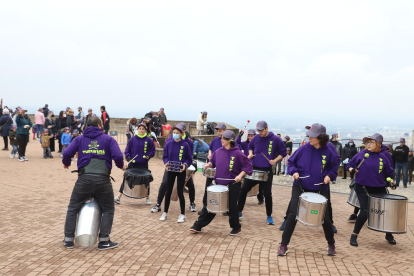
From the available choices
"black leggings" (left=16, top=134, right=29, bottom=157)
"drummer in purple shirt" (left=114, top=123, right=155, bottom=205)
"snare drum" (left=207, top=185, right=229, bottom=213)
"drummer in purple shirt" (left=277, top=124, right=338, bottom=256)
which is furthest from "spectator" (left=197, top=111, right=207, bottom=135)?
"drummer in purple shirt" (left=277, top=124, right=338, bottom=256)

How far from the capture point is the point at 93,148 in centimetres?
616

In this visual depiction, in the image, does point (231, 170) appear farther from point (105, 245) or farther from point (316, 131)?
point (105, 245)

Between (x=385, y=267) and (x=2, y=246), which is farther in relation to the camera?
(x=2, y=246)

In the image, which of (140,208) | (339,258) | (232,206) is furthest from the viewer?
(140,208)

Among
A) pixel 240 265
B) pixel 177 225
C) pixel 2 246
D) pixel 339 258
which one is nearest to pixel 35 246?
pixel 2 246

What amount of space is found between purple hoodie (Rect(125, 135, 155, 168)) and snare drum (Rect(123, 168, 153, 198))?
0.26 metres

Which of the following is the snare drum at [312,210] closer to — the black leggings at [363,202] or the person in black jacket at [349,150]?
the black leggings at [363,202]

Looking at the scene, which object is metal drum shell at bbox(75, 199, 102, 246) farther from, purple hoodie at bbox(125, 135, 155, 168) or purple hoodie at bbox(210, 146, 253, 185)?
purple hoodie at bbox(125, 135, 155, 168)

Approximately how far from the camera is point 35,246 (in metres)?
6.27

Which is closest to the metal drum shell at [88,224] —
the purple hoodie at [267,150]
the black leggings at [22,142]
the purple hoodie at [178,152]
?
the purple hoodie at [178,152]

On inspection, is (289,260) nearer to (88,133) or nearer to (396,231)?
(396,231)

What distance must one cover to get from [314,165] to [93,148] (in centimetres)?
318

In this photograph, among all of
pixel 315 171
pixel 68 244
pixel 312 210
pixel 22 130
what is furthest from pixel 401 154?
pixel 22 130

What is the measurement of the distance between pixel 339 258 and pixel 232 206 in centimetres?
182
